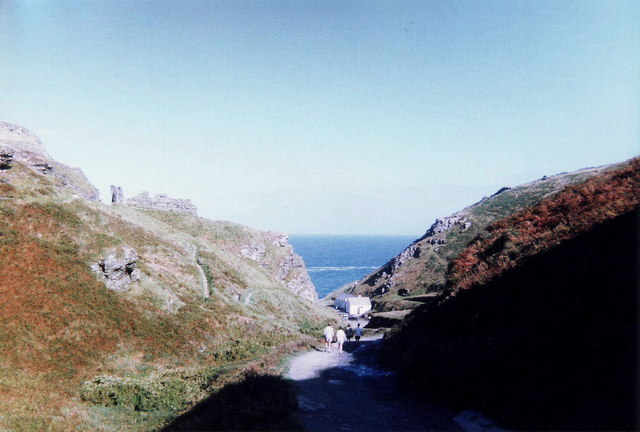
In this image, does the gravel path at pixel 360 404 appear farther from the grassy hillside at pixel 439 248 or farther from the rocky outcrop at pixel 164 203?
the rocky outcrop at pixel 164 203

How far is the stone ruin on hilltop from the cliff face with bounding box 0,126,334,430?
2309 inches

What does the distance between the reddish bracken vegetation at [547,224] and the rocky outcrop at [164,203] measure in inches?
3677

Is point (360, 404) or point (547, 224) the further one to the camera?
point (547, 224)

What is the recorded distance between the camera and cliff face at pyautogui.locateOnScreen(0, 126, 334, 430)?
18203 millimetres

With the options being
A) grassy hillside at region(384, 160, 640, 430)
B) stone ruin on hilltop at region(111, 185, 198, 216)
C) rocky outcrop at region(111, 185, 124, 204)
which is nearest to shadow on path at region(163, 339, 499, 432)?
grassy hillside at region(384, 160, 640, 430)

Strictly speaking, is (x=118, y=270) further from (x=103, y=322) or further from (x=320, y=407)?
(x=320, y=407)

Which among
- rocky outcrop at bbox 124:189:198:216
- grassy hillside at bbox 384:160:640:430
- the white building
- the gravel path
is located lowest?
the white building

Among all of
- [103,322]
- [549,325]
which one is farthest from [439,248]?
[103,322]

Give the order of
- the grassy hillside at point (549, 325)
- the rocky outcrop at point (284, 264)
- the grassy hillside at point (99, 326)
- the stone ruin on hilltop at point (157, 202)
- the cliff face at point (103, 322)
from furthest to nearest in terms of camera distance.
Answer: the rocky outcrop at point (284, 264) < the stone ruin on hilltop at point (157, 202) < the cliff face at point (103, 322) < the grassy hillside at point (99, 326) < the grassy hillside at point (549, 325)

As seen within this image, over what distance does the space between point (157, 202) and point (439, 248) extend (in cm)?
9216

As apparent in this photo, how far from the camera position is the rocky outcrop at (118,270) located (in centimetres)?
2950

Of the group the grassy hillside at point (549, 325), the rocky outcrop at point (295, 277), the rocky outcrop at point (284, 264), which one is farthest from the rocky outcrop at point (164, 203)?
the grassy hillside at point (549, 325)

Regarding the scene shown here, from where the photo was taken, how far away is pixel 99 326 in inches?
979

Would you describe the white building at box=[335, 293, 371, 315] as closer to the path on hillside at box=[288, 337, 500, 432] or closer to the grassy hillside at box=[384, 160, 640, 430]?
the grassy hillside at box=[384, 160, 640, 430]
